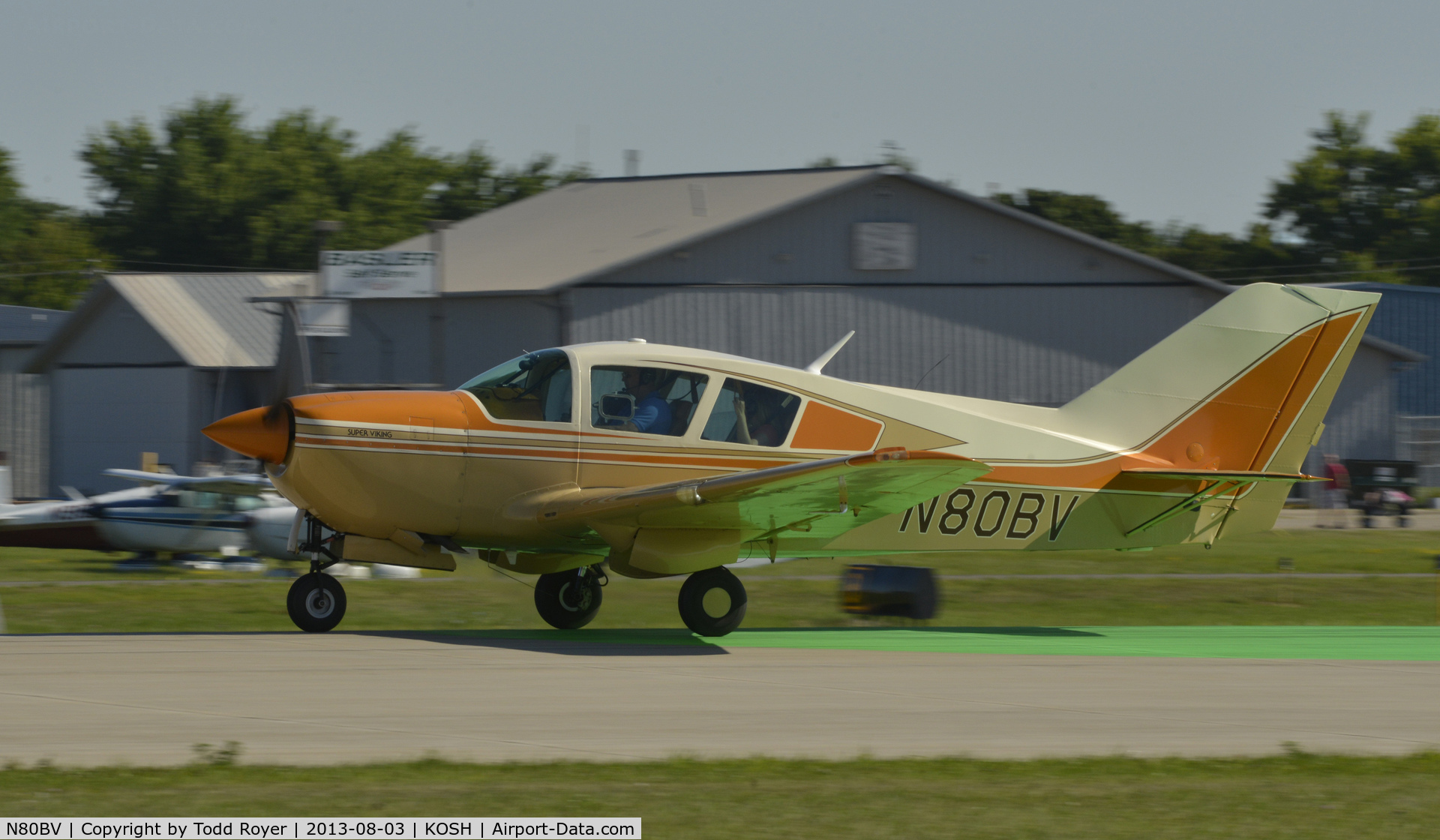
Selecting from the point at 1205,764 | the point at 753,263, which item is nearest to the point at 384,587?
the point at 1205,764

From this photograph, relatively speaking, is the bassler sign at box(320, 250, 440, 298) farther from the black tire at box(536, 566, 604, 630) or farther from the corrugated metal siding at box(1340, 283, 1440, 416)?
the corrugated metal siding at box(1340, 283, 1440, 416)

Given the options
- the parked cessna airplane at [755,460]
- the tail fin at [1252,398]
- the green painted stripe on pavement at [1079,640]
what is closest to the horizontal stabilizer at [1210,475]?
the parked cessna airplane at [755,460]

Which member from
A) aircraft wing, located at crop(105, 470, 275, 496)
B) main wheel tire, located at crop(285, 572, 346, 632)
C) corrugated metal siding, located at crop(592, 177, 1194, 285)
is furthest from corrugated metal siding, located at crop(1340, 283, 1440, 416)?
main wheel tire, located at crop(285, 572, 346, 632)

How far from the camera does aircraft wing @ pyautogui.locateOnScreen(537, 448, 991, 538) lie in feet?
28.8

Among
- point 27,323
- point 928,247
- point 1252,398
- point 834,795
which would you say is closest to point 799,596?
point 1252,398

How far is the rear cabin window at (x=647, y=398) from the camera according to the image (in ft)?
33.1

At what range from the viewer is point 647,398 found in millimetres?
10172

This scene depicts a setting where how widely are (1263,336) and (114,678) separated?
9.22m

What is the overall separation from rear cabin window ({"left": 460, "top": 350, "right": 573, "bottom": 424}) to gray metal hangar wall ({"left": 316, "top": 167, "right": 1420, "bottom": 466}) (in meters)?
17.3

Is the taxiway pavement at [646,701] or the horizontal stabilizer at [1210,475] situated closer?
the taxiway pavement at [646,701]

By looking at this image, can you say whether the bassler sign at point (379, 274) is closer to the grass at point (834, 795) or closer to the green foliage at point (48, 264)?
the grass at point (834, 795)

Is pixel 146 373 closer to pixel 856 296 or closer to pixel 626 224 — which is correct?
pixel 626 224

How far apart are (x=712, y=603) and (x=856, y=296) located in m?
18.7

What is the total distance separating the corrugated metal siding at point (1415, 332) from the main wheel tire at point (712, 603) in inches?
1470
